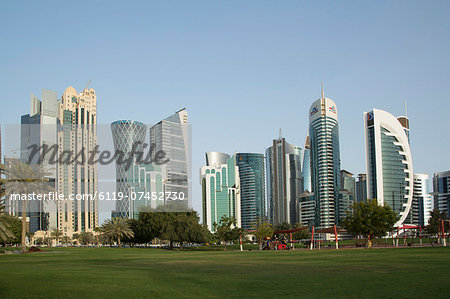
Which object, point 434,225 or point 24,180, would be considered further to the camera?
point 434,225

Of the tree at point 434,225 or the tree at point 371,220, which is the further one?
the tree at point 434,225

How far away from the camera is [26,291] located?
1459 cm

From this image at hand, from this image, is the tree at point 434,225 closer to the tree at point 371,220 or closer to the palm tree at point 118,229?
the tree at point 371,220

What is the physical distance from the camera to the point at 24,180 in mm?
61375

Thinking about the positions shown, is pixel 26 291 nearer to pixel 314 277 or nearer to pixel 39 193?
pixel 314 277

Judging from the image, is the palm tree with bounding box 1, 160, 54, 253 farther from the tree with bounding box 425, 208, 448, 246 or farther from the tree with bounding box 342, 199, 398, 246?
the tree with bounding box 425, 208, 448, 246

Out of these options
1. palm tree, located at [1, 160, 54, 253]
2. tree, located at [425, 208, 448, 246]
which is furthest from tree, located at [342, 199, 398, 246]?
palm tree, located at [1, 160, 54, 253]

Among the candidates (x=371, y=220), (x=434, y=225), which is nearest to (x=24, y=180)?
(x=371, y=220)

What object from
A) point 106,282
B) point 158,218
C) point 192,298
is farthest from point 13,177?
point 192,298

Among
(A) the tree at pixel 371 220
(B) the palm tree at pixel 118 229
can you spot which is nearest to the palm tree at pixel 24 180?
(A) the tree at pixel 371 220

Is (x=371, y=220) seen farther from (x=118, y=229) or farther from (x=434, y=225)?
(x=118, y=229)

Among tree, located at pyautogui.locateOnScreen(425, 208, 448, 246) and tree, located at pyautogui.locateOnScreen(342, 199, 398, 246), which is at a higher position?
tree, located at pyautogui.locateOnScreen(342, 199, 398, 246)

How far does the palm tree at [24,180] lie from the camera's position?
6078 cm

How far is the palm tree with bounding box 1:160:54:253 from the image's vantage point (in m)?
60.8
